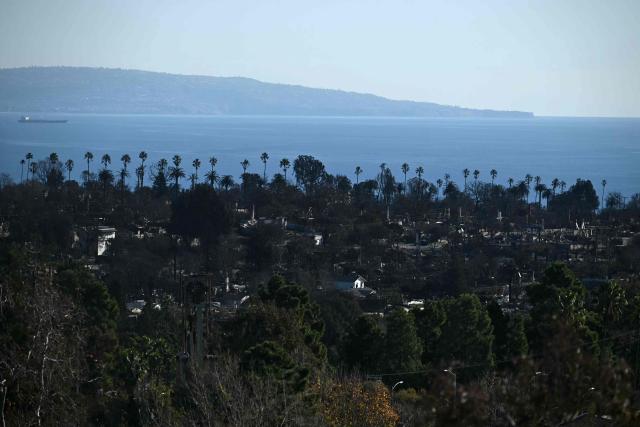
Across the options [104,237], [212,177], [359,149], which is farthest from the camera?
[359,149]

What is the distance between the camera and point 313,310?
736 inches

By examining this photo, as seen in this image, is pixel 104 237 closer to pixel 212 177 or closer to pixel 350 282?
pixel 350 282

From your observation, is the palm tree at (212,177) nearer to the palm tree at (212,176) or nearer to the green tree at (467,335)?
the palm tree at (212,176)

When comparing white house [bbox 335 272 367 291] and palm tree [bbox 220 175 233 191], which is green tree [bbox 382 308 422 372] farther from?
palm tree [bbox 220 175 233 191]

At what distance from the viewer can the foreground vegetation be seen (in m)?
9.80

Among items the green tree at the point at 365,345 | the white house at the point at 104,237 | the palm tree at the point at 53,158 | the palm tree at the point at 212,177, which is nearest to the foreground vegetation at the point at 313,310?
the green tree at the point at 365,345

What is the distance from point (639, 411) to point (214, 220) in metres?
31.2

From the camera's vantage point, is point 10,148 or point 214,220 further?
point 10,148

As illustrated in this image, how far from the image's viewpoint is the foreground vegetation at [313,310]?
980cm

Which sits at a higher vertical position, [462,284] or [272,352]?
[272,352]

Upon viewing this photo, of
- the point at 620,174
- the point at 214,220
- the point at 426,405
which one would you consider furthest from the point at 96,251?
the point at 620,174

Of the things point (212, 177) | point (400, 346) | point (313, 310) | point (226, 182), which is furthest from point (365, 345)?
point (226, 182)

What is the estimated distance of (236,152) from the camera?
10562 cm

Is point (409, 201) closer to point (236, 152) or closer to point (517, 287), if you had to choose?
point (517, 287)
